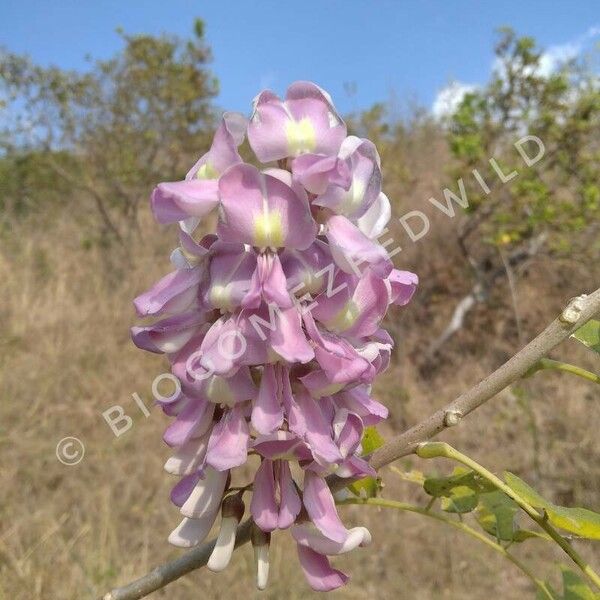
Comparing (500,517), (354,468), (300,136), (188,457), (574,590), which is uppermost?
(300,136)

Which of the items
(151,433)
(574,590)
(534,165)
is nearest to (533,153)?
(534,165)

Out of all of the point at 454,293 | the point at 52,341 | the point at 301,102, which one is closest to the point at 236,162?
A: the point at 301,102

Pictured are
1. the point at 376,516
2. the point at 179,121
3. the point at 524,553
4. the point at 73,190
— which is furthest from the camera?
the point at 73,190

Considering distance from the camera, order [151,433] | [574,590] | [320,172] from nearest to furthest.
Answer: [320,172], [574,590], [151,433]

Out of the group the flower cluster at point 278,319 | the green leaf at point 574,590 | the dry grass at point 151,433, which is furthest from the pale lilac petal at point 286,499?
the dry grass at point 151,433

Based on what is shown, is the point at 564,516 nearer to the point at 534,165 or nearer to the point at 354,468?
the point at 354,468

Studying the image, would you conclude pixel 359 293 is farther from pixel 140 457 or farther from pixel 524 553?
pixel 140 457

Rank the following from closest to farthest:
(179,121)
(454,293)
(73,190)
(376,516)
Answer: (376,516)
(454,293)
(179,121)
(73,190)

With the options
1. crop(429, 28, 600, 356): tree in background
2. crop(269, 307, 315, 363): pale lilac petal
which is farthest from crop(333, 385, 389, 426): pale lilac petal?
crop(429, 28, 600, 356): tree in background
